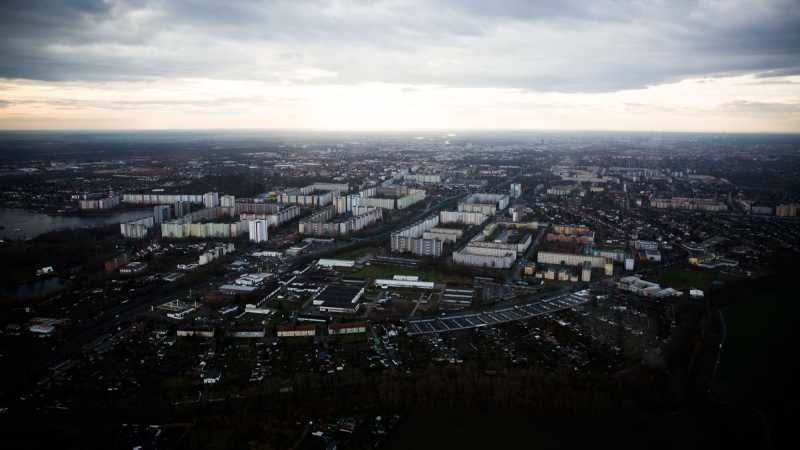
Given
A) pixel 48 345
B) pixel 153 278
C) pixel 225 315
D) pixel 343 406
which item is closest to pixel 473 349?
pixel 343 406

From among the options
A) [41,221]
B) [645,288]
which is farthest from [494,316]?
[41,221]

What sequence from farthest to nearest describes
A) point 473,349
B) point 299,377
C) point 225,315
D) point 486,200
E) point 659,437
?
point 486,200 < point 225,315 < point 473,349 < point 299,377 < point 659,437

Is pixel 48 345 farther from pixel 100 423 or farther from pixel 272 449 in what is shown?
pixel 272 449

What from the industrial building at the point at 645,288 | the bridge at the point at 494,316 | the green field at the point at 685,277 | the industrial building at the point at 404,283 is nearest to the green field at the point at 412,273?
the industrial building at the point at 404,283

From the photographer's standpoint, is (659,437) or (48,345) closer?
(659,437)

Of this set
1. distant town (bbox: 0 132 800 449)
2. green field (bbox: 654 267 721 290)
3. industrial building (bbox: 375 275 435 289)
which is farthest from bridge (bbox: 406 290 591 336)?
green field (bbox: 654 267 721 290)

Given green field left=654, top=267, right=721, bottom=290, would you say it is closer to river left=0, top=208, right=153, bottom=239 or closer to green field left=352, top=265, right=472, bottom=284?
green field left=352, top=265, right=472, bottom=284
